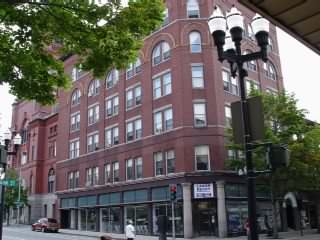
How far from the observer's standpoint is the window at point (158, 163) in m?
36.9

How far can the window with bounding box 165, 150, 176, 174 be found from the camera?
117 feet

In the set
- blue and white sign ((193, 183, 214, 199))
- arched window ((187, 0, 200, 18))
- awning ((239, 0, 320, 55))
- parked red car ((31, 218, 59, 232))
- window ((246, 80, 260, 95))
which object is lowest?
parked red car ((31, 218, 59, 232))

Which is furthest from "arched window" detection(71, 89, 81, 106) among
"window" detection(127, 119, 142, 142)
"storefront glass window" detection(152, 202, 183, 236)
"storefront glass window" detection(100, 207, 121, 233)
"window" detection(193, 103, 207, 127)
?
"window" detection(193, 103, 207, 127)

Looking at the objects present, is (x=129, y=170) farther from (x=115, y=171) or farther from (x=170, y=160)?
(x=170, y=160)

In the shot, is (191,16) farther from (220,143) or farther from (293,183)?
(293,183)

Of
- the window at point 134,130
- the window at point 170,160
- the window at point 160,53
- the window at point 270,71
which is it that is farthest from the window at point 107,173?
the window at point 270,71

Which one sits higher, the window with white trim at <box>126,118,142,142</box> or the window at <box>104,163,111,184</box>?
the window with white trim at <box>126,118,142,142</box>

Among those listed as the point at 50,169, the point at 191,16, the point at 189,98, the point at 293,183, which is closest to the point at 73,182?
the point at 50,169

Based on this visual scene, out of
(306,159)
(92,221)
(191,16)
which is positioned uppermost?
(191,16)

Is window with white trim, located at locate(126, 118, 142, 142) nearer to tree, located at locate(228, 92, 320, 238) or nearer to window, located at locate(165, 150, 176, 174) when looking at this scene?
window, located at locate(165, 150, 176, 174)

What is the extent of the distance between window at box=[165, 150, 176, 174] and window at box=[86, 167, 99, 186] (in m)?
12.1

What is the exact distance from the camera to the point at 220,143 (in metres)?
34.8

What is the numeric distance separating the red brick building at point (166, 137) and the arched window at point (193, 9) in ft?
0.30

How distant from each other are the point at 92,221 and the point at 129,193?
8.06m
